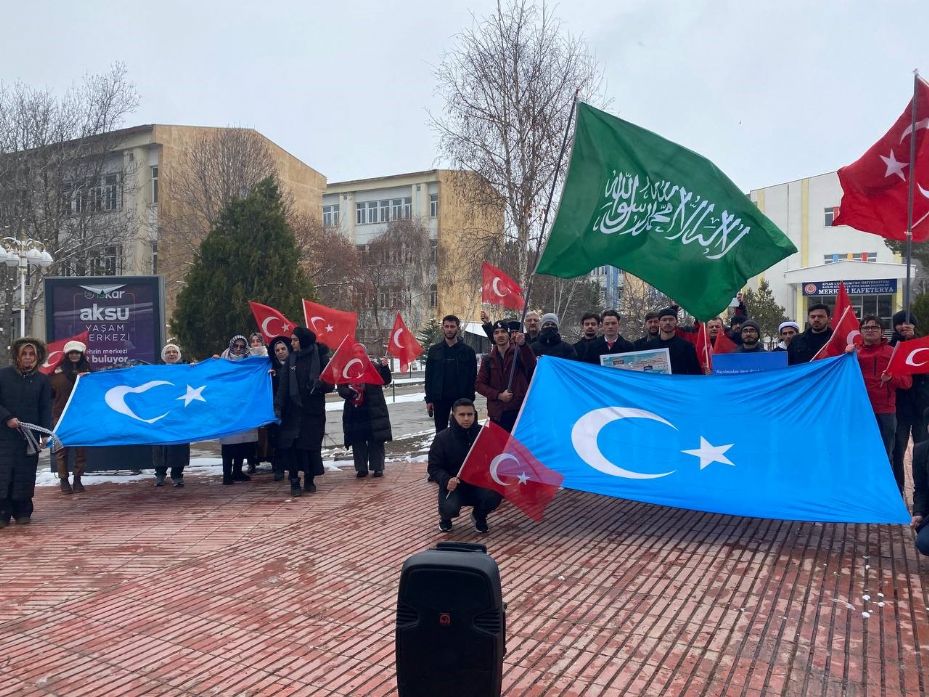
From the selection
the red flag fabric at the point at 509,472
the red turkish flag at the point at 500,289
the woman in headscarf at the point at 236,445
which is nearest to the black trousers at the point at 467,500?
the red flag fabric at the point at 509,472

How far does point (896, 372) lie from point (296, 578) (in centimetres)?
561

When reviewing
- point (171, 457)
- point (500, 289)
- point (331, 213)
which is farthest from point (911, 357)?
point (331, 213)

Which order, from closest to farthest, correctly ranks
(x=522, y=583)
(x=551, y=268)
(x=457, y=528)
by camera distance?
(x=522, y=583), (x=551, y=268), (x=457, y=528)

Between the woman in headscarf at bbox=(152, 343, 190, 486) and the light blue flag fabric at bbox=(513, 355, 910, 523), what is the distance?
4.75 metres

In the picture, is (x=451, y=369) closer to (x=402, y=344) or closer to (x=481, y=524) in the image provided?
(x=402, y=344)

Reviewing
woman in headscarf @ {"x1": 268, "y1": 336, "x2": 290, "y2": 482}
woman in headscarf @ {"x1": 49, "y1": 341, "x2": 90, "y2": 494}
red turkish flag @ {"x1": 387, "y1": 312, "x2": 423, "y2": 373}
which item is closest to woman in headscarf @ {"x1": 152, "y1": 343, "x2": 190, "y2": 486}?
woman in headscarf @ {"x1": 49, "y1": 341, "x2": 90, "y2": 494}

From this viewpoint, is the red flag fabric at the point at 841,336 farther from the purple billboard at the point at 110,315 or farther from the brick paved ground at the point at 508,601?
the purple billboard at the point at 110,315

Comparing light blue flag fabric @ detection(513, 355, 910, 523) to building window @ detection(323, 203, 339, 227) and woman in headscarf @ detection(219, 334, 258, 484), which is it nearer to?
woman in headscarf @ detection(219, 334, 258, 484)

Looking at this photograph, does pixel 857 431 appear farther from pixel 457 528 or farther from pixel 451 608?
pixel 451 608

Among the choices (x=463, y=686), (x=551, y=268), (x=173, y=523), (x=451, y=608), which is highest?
(x=551, y=268)

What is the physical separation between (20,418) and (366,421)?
3.90 meters

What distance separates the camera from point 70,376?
9023mm

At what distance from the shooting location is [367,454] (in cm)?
993

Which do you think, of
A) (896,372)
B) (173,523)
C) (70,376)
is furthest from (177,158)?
(896,372)
